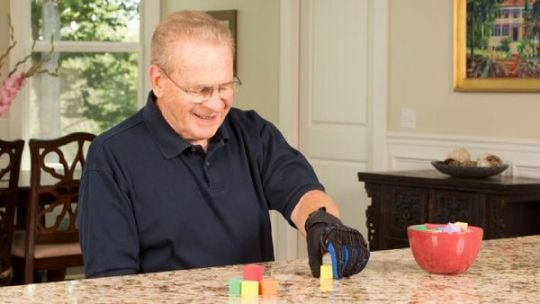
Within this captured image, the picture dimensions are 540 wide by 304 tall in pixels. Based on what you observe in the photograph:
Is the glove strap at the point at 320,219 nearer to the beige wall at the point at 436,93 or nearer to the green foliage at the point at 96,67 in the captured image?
the beige wall at the point at 436,93

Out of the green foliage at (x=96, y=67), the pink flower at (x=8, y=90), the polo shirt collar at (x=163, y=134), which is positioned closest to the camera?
the polo shirt collar at (x=163, y=134)

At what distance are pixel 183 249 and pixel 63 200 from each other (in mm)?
2999

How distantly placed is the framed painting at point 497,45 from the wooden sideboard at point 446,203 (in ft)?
1.53

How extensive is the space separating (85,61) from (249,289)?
17.8 ft

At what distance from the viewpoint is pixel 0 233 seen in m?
5.06

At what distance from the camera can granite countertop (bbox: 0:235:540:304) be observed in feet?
5.55

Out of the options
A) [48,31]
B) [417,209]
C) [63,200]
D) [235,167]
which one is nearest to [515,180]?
[417,209]

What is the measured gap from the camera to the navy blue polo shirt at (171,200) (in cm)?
209

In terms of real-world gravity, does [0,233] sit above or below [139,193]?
below

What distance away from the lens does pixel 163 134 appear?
219cm

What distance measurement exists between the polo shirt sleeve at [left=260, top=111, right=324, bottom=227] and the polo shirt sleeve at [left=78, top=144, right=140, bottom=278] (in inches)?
12.3

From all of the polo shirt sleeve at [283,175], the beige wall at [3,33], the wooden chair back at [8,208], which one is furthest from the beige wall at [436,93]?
the polo shirt sleeve at [283,175]

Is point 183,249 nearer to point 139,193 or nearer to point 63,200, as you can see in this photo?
point 139,193

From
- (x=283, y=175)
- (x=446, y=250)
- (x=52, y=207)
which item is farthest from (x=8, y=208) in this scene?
(x=446, y=250)
